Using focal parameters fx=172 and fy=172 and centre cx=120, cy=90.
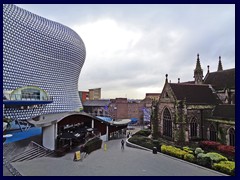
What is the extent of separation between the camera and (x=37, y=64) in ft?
178

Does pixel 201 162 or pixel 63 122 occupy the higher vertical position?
pixel 63 122

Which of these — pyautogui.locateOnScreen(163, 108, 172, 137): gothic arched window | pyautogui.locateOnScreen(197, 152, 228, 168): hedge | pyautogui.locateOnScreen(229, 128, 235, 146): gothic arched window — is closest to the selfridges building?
pyautogui.locateOnScreen(163, 108, 172, 137): gothic arched window

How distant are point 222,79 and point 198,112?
964 centimetres

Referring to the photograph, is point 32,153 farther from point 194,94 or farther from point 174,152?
point 194,94

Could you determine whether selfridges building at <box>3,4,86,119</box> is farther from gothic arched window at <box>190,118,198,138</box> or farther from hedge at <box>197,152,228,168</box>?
hedge at <box>197,152,228,168</box>

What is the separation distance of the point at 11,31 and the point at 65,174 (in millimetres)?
49547

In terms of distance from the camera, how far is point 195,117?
2628 centimetres

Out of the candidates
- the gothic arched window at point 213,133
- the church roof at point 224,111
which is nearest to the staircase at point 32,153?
the gothic arched window at point 213,133

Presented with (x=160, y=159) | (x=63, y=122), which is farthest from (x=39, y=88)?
(x=160, y=159)

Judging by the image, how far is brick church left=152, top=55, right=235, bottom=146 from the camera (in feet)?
79.2

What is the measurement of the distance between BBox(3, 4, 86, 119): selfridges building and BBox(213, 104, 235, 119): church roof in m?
38.8

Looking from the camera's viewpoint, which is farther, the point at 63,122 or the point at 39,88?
Result: the point at 39,88
